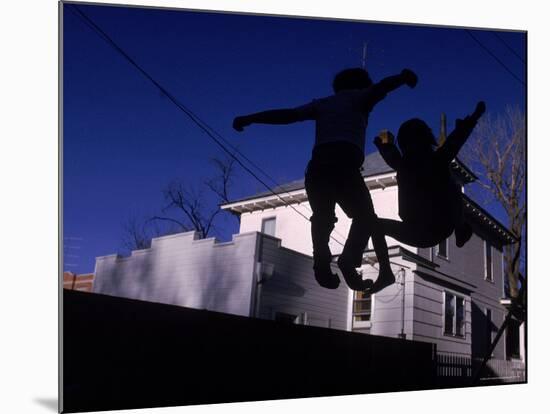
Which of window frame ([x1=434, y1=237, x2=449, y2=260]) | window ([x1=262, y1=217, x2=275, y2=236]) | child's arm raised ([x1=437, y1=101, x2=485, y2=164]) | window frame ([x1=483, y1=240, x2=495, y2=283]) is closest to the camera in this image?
window ([x1=262, y1=217, x2=275, y2=236])

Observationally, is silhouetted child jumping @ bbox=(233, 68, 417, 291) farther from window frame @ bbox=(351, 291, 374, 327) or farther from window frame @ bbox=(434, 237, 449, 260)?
window frame @ bbox=(434, 237, 449, 260)

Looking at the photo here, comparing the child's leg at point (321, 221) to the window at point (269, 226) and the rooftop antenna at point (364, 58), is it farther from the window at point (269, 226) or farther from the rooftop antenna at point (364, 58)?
the rooftop antenna at point (364, 58)

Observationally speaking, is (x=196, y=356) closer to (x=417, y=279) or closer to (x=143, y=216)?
(x=143, y=216)

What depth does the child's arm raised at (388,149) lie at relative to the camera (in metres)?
6.27

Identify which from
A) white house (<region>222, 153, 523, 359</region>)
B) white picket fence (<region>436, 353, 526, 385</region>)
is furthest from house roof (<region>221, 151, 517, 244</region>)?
white picket fence (<region>436, 353, 526, 385</region>)

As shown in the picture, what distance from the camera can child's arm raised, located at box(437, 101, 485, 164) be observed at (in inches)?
256

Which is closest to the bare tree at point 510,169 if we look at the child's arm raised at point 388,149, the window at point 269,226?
the child's arm raised at point 388,149

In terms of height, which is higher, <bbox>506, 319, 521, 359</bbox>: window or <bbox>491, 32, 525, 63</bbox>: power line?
<bbox>491, 32, 525, 63</bbox>: power line

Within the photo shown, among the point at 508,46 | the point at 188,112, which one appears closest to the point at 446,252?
the point at 508,46

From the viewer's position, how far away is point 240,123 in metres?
5.73

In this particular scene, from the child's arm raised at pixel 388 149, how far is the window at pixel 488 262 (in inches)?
68.8

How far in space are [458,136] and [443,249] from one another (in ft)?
3.71

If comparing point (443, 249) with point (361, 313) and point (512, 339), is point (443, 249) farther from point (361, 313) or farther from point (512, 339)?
point (512, 339)

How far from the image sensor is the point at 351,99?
5840 millimetres
